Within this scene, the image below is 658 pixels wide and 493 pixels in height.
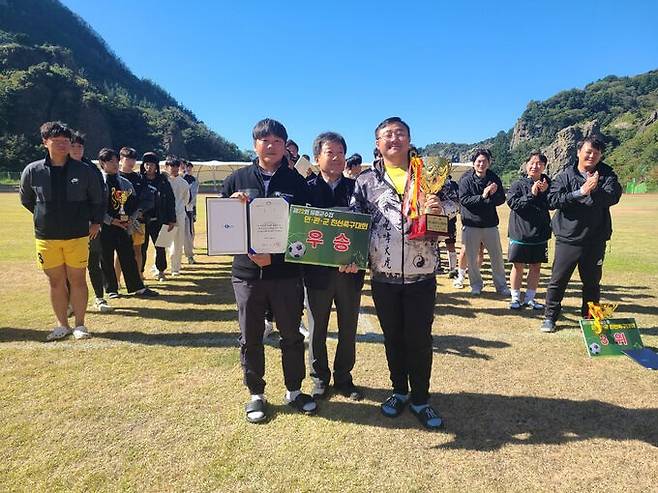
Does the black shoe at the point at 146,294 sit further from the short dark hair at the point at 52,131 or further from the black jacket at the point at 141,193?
the short dark hair at the point at 52,131

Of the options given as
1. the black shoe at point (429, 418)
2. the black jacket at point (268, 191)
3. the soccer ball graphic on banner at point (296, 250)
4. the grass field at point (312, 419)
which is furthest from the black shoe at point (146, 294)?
the black shoe at point (429, 418)

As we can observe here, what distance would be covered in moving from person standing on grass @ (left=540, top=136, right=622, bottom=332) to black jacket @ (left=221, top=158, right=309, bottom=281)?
3.44 m

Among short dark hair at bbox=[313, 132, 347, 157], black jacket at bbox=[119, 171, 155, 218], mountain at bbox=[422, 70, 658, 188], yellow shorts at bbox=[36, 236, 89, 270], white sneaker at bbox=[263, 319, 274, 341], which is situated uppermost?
mountain at bbox=[422, 70, 658, 188]

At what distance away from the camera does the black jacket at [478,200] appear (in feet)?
22.2

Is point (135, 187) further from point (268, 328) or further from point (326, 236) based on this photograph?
point (326, 236)

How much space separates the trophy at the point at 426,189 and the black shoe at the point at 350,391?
1.54m

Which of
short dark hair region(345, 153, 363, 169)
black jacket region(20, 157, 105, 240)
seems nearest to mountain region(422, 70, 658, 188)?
short dark hair region(345, 153, 363, 169)

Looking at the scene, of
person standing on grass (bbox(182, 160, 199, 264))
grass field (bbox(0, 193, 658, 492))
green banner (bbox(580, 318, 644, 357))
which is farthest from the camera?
person standing on grass (bbox(182, 160, 199, 264))

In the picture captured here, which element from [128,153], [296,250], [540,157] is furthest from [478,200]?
[128,153]

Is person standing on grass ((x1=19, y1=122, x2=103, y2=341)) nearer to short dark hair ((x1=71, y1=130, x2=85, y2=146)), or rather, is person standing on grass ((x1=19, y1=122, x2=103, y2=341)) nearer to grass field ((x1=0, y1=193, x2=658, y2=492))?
short dark hair ((x1=71, y1=130, x2=85, y2=146))

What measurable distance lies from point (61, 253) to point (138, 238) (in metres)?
2.53

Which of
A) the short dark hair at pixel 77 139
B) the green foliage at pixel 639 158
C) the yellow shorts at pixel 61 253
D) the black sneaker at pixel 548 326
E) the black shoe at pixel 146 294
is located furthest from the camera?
the green foliage at pixel 639 158

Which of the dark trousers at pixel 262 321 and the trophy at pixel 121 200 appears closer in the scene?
the dark trousers at pixel 262 321

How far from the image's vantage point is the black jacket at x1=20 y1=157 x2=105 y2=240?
4812 millimetres
